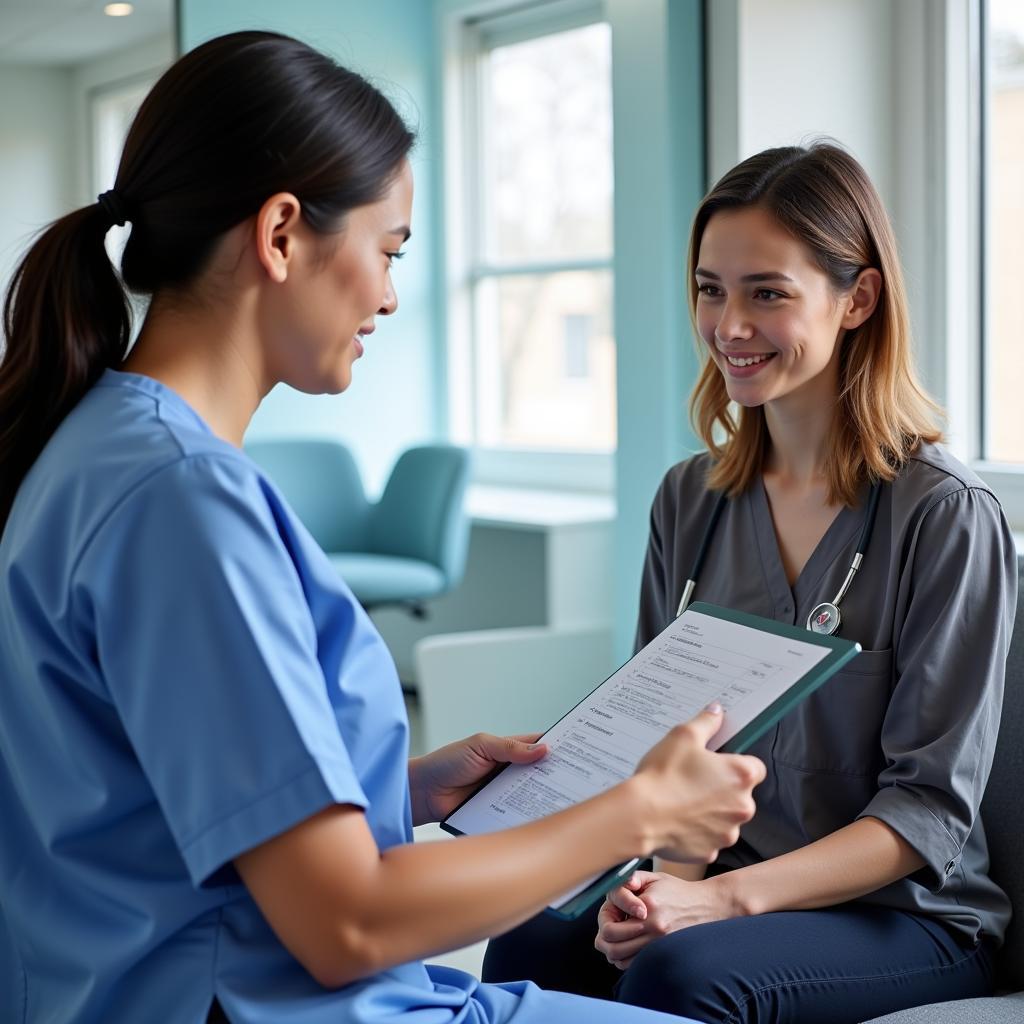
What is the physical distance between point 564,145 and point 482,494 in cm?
124

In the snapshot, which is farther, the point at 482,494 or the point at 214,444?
the point at 482,494

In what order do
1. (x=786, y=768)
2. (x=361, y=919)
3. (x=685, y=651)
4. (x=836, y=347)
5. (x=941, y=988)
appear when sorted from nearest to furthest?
1. (x=361, y=919)
2. (x=685, y=651)
3. (x=941, y=988)
4. (x=786, y=768)
5. (x=836, y=347)

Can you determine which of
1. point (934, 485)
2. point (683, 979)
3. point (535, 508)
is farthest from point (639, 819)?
point (535, 508)

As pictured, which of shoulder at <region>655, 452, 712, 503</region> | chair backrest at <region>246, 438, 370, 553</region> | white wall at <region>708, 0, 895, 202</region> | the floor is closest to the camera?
shoulder at <region>655, 452, 712, 503</region>

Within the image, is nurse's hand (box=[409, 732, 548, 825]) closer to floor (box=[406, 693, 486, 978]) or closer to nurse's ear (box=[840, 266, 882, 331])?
floor (box=[406, 693, 486, 978])

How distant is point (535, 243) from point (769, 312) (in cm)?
317

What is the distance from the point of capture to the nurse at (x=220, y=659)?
0.82 meters

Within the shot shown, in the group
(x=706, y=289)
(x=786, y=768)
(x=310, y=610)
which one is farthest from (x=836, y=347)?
(x=310, y=610)

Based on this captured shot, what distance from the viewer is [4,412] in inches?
39.4

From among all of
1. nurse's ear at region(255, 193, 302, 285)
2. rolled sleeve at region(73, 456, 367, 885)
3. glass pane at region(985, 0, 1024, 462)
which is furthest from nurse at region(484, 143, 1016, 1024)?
glass pane at region(985, 0, 1024, 462)

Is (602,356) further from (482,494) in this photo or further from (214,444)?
(214,444)

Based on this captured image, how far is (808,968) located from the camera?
1.30 m

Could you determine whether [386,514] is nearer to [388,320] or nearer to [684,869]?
[388,320]

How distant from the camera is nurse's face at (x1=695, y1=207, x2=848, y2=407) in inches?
61.1
